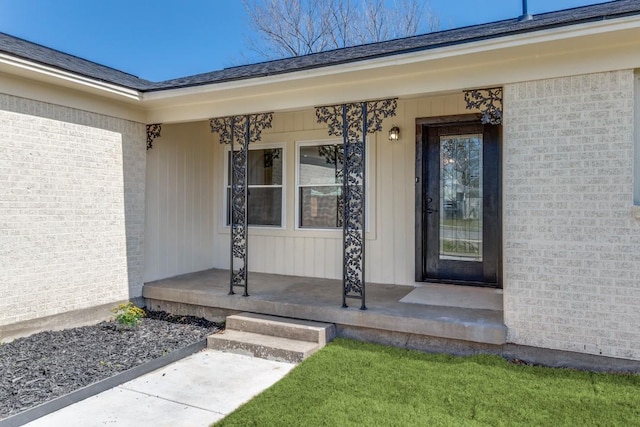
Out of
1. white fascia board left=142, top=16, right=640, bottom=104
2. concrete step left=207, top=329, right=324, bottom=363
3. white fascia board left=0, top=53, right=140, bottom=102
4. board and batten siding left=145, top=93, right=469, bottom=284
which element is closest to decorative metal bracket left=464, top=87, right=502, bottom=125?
white fascia board left=142, top=16, right=640, bottom=104

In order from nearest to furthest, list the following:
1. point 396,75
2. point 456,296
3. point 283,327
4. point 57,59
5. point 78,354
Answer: point 78,354, point 396,75, point 283,327, point 456,296, point 57,59

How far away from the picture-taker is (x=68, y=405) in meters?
3.13

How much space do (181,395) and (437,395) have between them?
1963mm

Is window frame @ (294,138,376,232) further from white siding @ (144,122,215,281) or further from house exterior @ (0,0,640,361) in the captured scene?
white siding @ (144,122,215,281)

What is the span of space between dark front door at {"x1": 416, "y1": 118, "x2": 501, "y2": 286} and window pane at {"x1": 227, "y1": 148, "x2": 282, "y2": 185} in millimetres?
2181

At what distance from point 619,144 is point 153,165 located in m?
5.29

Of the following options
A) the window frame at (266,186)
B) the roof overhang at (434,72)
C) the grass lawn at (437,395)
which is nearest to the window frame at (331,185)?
the window frame at (266,186)

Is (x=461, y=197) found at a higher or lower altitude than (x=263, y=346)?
higher

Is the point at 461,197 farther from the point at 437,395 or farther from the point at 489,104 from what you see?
the point at 437,395

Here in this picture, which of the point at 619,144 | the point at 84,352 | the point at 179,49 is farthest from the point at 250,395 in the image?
the point at 179,49

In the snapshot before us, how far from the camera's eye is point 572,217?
3533 mm

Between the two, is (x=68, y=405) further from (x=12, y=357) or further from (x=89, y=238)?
(x=89, y=238)

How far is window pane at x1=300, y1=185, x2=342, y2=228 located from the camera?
6.02 meters

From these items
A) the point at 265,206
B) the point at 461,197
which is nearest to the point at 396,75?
the point at 461,197
